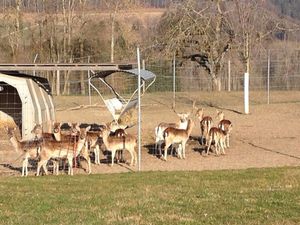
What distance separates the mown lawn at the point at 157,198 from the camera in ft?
24.8

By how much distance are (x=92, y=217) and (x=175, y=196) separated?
1852 mm

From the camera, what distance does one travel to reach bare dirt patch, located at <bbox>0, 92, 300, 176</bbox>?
49.1 ft

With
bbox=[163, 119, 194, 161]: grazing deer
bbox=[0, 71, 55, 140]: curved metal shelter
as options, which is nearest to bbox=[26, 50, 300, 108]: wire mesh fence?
bbox=[0, 71, 55, 140]: curved metal shelter

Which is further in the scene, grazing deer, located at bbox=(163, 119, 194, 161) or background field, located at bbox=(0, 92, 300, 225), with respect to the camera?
grazing deer, located at bbox=(163, 119, 194, 161)

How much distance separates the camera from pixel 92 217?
768 centimetres

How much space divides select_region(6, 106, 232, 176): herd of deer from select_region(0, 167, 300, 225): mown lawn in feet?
4.31

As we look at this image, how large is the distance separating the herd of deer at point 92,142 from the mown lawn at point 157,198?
1.32 meters

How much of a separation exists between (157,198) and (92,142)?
21.6 ft

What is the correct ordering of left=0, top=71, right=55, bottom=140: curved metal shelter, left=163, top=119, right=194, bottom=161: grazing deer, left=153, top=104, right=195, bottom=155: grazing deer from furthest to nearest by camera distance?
left=0, top=71, right=55, bottom=140: curved metal shelter, left=153, top=104, right=195, bottom=155: grazing deer, left=163, top=119, right=194, bottom=161: grazing deer

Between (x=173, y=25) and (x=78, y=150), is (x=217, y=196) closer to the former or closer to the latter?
(x=78, y=150)

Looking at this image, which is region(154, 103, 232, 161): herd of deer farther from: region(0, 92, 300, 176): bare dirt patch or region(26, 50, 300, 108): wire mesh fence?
region(26, 50, 300, 108): wire mesh fence

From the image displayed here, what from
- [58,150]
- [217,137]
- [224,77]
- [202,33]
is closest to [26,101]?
[58,150]

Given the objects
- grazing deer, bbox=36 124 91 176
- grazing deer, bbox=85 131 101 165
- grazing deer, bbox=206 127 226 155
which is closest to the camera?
grazing deer, bbox=36 124 91 176

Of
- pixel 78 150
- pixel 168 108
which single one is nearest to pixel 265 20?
pixel 168 108
